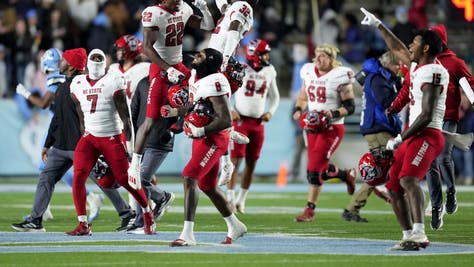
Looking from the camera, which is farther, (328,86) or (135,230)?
(328,86)

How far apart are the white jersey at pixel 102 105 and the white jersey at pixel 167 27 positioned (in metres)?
0.74

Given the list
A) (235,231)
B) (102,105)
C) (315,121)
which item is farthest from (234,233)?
(315,121)

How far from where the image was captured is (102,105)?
41.9 feet

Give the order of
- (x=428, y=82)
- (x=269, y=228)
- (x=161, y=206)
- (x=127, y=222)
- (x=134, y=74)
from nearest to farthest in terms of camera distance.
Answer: (x=428, y=82), (x=127, y=222), (x=269, y=228), (x=161, y=206), (x=134, y=74)

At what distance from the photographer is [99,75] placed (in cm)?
1288

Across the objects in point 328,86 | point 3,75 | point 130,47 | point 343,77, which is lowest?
point 3,75

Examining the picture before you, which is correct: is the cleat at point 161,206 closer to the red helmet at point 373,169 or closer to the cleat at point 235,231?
the cleat at point 235,231

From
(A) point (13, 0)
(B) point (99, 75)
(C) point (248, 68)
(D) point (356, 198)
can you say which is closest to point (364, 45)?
(A) point (13, 0)

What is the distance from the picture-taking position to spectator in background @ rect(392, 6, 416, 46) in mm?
24453

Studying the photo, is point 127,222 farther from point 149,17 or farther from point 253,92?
point 253,92

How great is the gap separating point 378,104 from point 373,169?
356 cm

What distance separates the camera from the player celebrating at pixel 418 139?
11.0 metres

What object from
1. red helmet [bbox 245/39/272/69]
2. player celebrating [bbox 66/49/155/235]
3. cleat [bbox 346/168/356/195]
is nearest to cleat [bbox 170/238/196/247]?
player celebrating [bbox 66/49/155/235]

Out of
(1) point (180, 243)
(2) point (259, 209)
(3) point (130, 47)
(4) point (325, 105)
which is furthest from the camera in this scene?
(2) point (259, 209)
